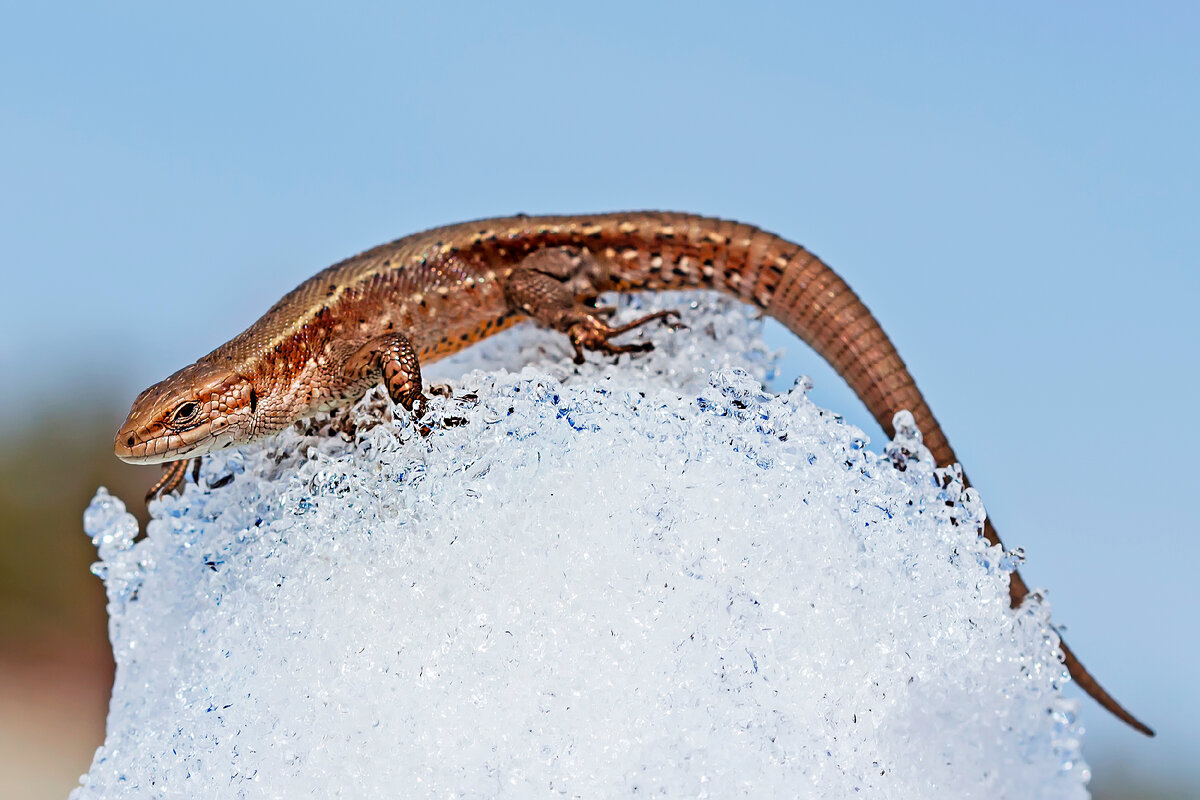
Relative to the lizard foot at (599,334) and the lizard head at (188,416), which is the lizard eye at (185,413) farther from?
the lizard foot at (599,334)

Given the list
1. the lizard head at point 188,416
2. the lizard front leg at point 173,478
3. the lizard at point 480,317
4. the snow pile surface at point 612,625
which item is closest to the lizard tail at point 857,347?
the lizard at point 480,317

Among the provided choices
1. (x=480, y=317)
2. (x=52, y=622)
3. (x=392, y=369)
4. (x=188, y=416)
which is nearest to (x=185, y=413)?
(x=188, y=416)

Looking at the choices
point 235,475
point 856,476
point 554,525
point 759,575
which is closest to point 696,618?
point 759,575

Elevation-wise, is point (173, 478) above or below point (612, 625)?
below

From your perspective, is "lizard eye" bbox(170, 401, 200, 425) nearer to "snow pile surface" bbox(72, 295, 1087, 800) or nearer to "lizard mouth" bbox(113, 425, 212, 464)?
"lizard mouth" bbox(113, 425, 212, 464)

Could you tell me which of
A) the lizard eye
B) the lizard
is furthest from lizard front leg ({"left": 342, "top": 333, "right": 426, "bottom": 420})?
the lizard eye

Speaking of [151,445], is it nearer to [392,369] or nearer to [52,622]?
[392,369]

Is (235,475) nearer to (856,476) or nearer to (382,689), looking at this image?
(382,689)
